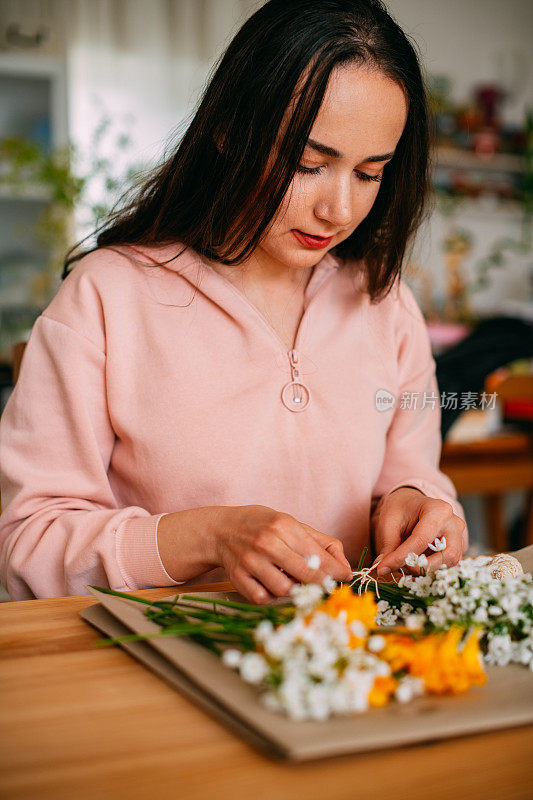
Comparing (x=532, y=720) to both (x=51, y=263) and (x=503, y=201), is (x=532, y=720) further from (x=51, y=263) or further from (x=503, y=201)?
(x=503, y=201)

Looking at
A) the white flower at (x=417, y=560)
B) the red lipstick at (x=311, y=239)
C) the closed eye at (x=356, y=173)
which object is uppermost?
the closed eye at (x=356, y=173)

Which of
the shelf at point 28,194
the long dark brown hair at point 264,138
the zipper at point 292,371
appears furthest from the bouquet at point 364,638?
the shelf at point 28,194

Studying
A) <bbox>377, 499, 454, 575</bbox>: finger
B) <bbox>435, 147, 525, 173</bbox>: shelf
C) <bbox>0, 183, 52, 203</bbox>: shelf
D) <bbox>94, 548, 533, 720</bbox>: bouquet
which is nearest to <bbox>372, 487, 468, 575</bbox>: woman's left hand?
<bbox>377, 499, 454, 575</bbox>: finger

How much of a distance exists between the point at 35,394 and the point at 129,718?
19.2 inches

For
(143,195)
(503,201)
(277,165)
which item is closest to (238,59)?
(277,165)

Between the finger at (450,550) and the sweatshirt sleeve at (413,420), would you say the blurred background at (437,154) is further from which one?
the finger at (450,550)

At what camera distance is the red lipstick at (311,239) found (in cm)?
93

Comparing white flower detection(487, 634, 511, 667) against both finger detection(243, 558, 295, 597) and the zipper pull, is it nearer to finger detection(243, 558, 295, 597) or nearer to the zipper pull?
finger detection(243, 558, 295, 597)

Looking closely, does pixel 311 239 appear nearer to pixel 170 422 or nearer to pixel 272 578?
pixel 170 422

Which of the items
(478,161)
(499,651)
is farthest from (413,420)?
(478,161)

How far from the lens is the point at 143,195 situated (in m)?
1.08

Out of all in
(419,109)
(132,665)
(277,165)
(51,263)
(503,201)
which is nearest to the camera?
(132,665)

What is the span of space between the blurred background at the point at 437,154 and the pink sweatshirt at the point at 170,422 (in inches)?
34.8

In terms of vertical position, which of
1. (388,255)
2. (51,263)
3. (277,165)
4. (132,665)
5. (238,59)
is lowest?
(51,263)
